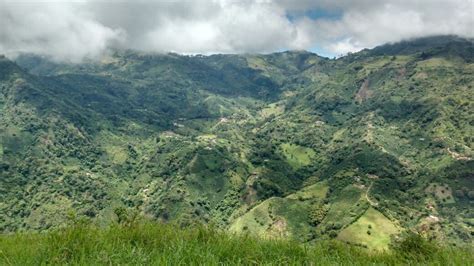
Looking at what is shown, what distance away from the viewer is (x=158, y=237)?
20.2 feet

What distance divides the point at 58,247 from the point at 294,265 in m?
2.94

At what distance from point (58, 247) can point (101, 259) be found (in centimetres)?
96

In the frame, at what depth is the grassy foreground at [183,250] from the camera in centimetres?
491

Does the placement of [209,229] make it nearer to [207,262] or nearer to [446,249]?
[207,262]

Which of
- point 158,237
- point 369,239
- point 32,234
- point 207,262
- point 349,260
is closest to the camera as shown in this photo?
point 207,262

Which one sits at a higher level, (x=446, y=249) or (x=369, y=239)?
(x=446, y=249)

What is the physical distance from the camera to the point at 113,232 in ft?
20.5

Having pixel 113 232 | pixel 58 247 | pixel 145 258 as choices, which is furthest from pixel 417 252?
pixel 58 247

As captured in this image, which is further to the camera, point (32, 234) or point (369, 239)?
point (369, 239)

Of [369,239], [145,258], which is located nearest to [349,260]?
[145,258]

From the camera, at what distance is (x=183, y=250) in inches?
203

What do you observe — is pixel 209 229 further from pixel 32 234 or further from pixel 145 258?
pixel 32 234

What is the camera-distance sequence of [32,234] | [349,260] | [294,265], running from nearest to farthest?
1. [294,265]
2. [349,260]
3. [32,234]

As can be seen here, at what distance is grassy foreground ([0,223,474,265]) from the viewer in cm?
491
